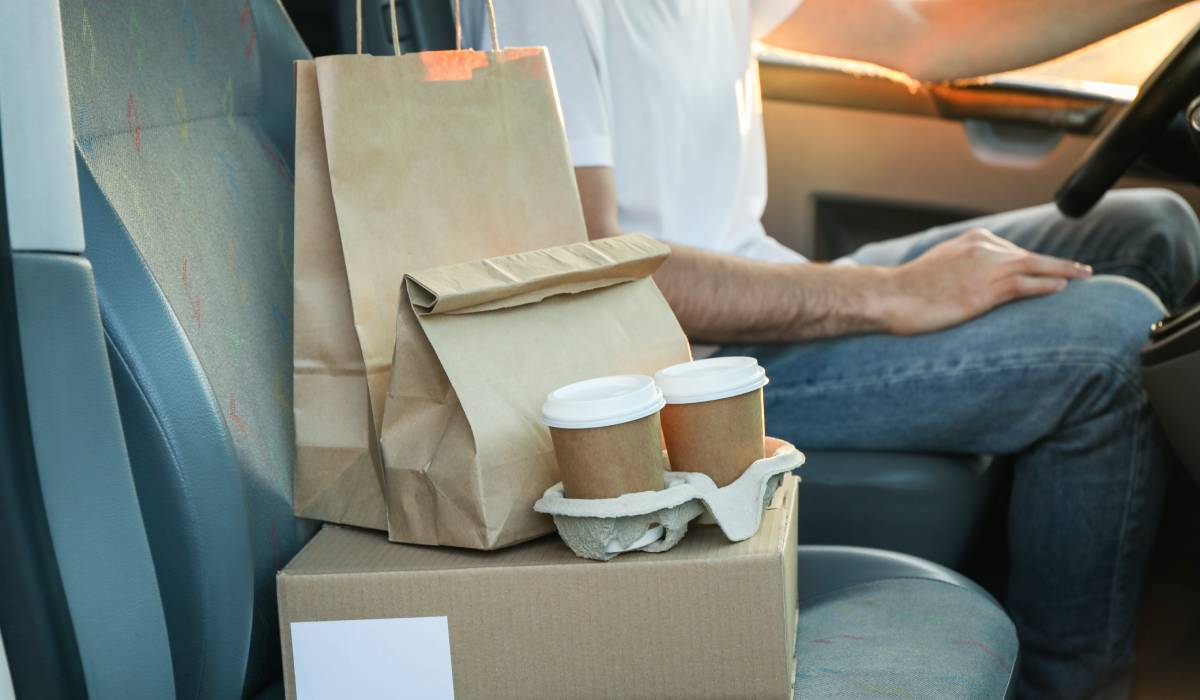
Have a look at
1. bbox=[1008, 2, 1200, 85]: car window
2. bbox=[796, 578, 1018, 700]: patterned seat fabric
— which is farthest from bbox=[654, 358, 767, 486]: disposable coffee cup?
bbox=[1008, 2, 1200, 85]: car window

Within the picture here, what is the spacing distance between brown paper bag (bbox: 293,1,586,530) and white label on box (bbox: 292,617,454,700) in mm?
106

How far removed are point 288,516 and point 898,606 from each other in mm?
482

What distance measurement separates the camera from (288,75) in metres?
1.04

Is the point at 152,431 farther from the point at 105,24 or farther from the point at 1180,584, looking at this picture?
the point at 1180,584

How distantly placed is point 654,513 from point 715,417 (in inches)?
3.4

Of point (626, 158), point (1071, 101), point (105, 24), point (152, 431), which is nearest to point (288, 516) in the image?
point (152, 431)

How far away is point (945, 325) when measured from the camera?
128 centimetres

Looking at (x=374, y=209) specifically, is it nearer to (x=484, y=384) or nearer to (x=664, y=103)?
(x=484, y=384)

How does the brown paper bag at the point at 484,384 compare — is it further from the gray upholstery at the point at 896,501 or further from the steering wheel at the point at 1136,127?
the steering wheel at the point at 1136,127

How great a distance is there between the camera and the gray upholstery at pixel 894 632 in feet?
2.64

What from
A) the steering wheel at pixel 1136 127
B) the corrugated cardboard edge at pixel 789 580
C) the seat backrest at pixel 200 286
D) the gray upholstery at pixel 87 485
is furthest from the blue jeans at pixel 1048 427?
the gray upholstery at pixel 87 485

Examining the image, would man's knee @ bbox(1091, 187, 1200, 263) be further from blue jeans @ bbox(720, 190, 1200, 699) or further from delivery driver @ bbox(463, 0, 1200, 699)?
blue jeans @ bbox(720, 190, 1200, 699)

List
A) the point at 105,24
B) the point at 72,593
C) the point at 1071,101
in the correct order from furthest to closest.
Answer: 1. the point at 1071,101
2. the point at 105,24
3. the point at 72,593

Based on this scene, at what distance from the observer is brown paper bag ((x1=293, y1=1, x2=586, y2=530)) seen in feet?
2.75
